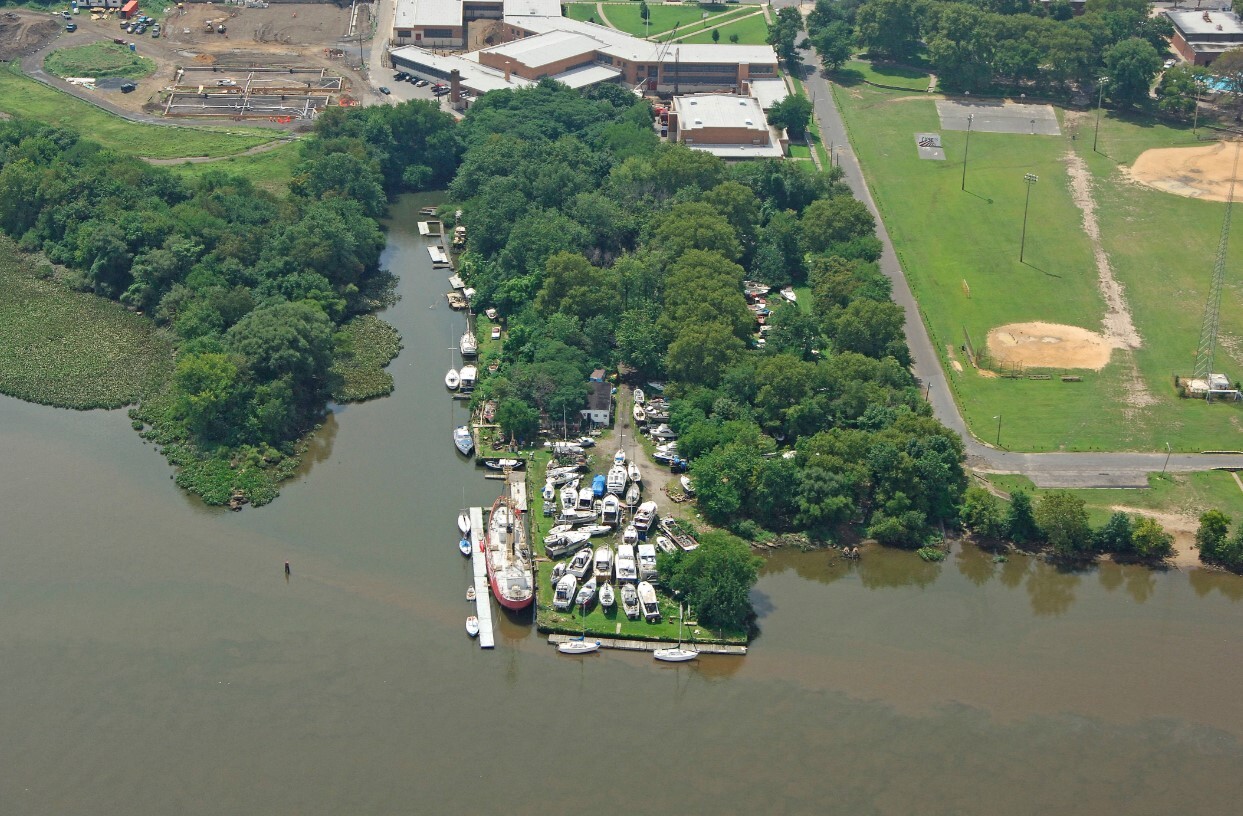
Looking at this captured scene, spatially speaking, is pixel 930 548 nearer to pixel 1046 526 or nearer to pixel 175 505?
Result: pixel 1046 526

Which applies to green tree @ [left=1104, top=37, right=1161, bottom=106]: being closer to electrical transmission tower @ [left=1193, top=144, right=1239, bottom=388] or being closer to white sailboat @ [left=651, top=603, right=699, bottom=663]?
electrical transmission tower @ [left=1193, top=144, right=1239, bottom=388]

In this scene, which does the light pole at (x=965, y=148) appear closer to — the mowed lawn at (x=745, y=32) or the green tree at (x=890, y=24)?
the green tree at (x=890, y=24)

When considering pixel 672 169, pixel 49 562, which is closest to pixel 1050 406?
pixel 672 169

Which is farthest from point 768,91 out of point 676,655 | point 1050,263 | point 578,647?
point 578,647

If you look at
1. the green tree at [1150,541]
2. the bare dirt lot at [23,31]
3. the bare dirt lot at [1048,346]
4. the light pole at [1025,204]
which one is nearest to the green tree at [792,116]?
the light pole at [1025,204]

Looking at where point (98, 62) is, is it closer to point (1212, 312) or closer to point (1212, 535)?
point (1212, 312)
